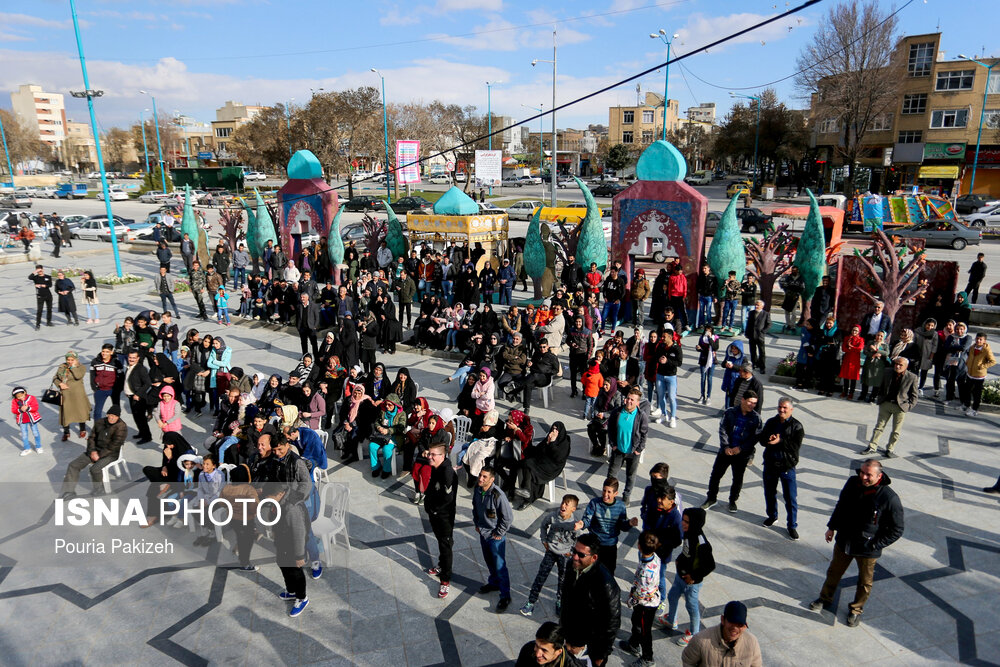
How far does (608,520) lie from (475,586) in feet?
6.10

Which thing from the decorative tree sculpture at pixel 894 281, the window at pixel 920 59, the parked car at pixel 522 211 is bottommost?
the decorative tree sculpture at pixel 894 281

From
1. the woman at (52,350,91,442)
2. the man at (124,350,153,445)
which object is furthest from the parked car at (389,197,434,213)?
the woman at (52,350,91,442)

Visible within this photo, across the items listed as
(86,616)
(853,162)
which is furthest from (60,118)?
(86,616)

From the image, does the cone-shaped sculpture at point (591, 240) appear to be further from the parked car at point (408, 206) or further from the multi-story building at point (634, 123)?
the multi-story building at point (634, 123)

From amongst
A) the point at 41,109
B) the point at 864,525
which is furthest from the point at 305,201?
the point at 41,109

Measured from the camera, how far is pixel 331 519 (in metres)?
6.91

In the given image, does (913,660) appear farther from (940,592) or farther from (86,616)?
(86,616)

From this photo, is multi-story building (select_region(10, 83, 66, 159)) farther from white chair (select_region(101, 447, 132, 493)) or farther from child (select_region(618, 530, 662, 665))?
child (select_region(618, 530, 662, 665))

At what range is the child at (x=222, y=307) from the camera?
Result: 16953 mm

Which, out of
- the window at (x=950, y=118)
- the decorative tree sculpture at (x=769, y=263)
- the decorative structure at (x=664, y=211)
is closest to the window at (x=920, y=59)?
the window at (x=950, y=118)

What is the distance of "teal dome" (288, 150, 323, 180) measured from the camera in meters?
21.8

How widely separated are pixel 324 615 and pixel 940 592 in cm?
614

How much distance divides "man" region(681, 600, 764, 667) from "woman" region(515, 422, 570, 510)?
3541mm

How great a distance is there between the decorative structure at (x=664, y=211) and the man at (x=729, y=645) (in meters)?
11.8
